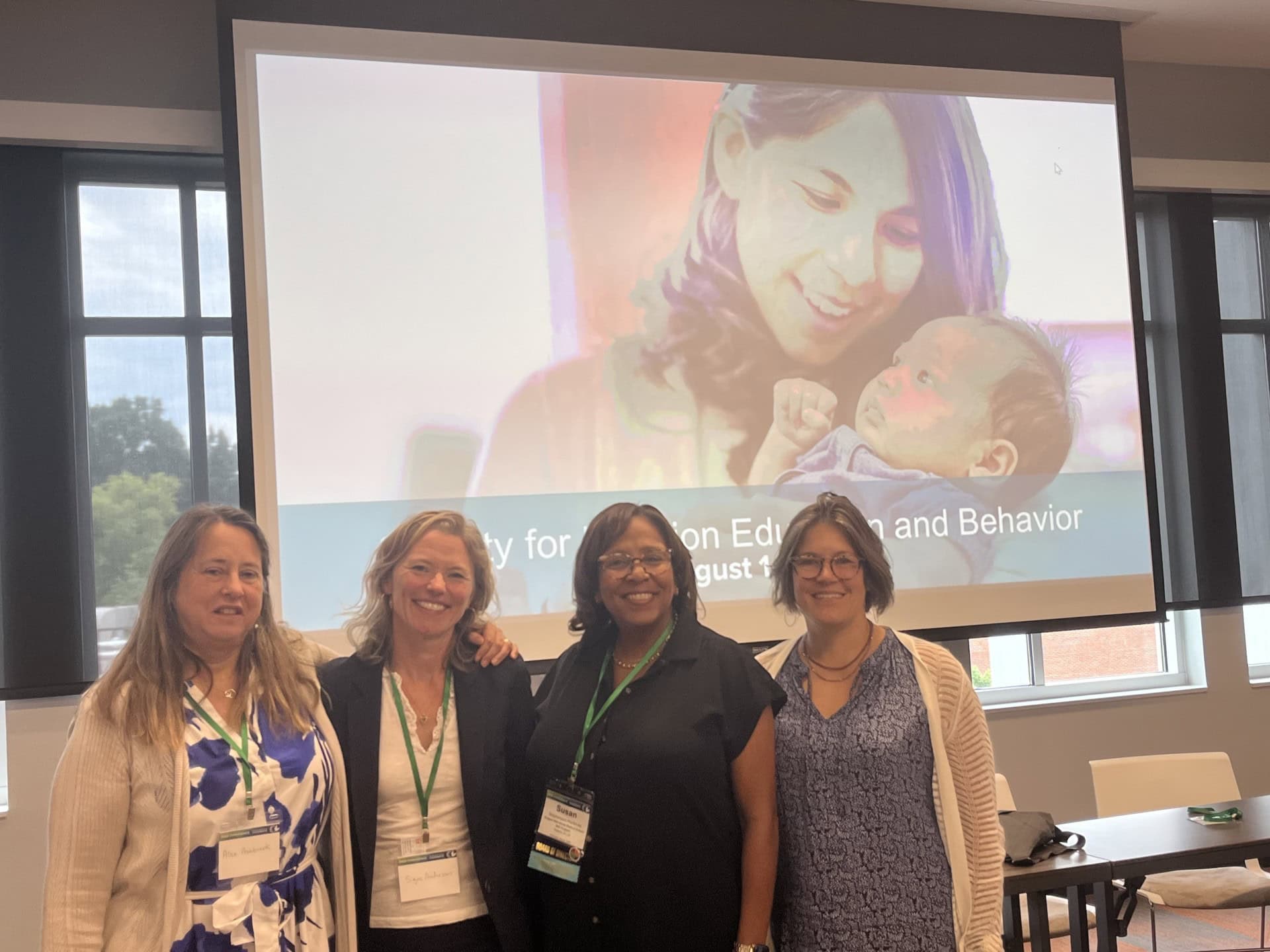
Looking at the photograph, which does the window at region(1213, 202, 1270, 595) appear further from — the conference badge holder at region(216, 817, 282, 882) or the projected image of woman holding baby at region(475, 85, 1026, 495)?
the conference badge holder at region(216, 817, 282, 882)

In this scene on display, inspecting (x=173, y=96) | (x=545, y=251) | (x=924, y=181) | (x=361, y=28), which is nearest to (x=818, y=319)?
(x=924, y=181)

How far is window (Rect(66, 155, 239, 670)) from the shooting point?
414cm

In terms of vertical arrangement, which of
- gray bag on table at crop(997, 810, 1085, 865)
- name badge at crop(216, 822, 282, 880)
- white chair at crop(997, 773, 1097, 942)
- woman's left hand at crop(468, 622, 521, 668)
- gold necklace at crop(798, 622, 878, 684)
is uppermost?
woman's left hand at crop(468, 622, 521, 668)

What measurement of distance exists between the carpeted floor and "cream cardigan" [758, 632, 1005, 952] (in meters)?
2.58

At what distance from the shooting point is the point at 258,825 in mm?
1881

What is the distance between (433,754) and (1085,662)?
456 cm

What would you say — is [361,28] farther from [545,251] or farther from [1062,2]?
[1062,2]

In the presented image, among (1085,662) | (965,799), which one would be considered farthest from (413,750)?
(1085,662)

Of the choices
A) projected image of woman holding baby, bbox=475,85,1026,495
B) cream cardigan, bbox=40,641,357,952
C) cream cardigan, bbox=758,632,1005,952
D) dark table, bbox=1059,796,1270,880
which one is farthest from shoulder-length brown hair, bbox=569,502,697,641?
projected image of woman holding baby, bbox=475,85,1026,495

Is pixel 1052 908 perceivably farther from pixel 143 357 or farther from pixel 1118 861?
pixel 143 357

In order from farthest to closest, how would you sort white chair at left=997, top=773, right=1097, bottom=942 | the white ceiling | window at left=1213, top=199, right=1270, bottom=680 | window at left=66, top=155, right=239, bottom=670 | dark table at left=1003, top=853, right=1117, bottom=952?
window at left=1213, top=199, right=1270, bottom=680
the white ceiling
window at left=66, top=155, right=239, bottom=670
white chair at left=997, top=773, right=1097, bottom=942
dark table at left=1003, top=853, right=1117, bottom=952

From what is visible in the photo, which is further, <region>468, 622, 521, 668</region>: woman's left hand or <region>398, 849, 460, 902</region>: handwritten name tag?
<region>468, 622, 521, 668</region>: woman's left hand

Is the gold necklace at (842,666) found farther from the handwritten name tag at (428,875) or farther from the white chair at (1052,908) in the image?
the white chair at (1052,908)

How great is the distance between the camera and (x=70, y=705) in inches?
159
